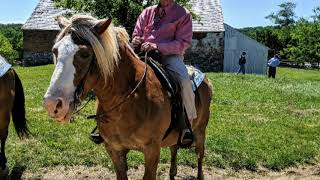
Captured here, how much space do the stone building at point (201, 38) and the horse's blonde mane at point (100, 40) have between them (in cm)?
3327

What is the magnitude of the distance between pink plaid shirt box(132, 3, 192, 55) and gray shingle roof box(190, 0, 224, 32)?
A: 32043 mm

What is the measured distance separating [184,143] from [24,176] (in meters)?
2.80

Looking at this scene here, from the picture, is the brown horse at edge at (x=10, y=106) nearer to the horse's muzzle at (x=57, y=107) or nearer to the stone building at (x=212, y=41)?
the horse's muzzle at (x=57, y=107)

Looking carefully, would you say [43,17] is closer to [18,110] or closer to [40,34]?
[40,34]

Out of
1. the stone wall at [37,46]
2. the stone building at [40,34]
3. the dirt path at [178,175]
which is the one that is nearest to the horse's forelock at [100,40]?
the dirt path at [178,175]

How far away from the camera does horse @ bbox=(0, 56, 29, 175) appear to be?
24.7 ft

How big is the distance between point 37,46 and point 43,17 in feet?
7.85

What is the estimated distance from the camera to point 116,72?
452 centimetres

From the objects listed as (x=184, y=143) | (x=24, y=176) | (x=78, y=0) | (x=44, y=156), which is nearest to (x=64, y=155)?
(x=44, y=156)

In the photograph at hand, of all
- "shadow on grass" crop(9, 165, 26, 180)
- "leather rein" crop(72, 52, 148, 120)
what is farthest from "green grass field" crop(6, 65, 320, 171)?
"leather rein" crop(72, 52, 148, 120)

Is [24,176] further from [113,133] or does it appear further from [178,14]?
[178,14]

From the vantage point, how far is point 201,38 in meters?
38.1

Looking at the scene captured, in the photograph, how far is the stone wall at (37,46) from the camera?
39406 mm

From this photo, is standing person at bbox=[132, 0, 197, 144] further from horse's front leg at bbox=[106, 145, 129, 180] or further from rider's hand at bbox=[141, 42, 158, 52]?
horse's front leg at bbox=[106, 145, 129, 180]
